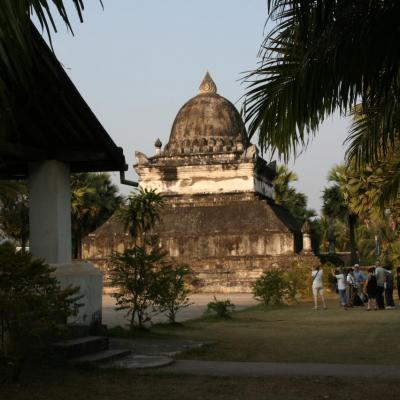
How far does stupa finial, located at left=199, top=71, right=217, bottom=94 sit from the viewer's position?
45.0m

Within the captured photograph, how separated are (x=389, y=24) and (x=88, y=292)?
20.8ft

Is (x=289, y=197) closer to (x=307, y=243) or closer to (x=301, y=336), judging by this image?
(x=307, y=243)

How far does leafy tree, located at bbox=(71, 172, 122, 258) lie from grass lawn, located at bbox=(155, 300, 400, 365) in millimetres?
25856

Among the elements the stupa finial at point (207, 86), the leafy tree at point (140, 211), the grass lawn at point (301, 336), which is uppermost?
the stupa finial at point (207, 86)

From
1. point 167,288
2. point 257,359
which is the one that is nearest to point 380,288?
point 167,288

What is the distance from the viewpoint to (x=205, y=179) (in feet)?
131

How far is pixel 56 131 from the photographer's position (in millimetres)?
10945

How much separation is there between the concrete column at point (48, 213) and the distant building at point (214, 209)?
24.4 meters

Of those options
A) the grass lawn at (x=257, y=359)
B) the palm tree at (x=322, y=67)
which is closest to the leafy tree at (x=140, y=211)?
the grass lawn at (x=257, y=359)

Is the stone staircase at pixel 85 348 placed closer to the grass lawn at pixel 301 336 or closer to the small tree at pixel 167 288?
the grass lawn at pixel 301 336

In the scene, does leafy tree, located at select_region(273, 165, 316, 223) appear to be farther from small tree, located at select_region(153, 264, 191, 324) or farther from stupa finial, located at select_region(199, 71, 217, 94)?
small tree, located at select_region(153, 264, 191, 324)

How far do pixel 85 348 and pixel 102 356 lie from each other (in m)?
0.32

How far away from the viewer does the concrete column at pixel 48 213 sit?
11.0 meters

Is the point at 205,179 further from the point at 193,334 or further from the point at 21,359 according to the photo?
the point at 21,359
